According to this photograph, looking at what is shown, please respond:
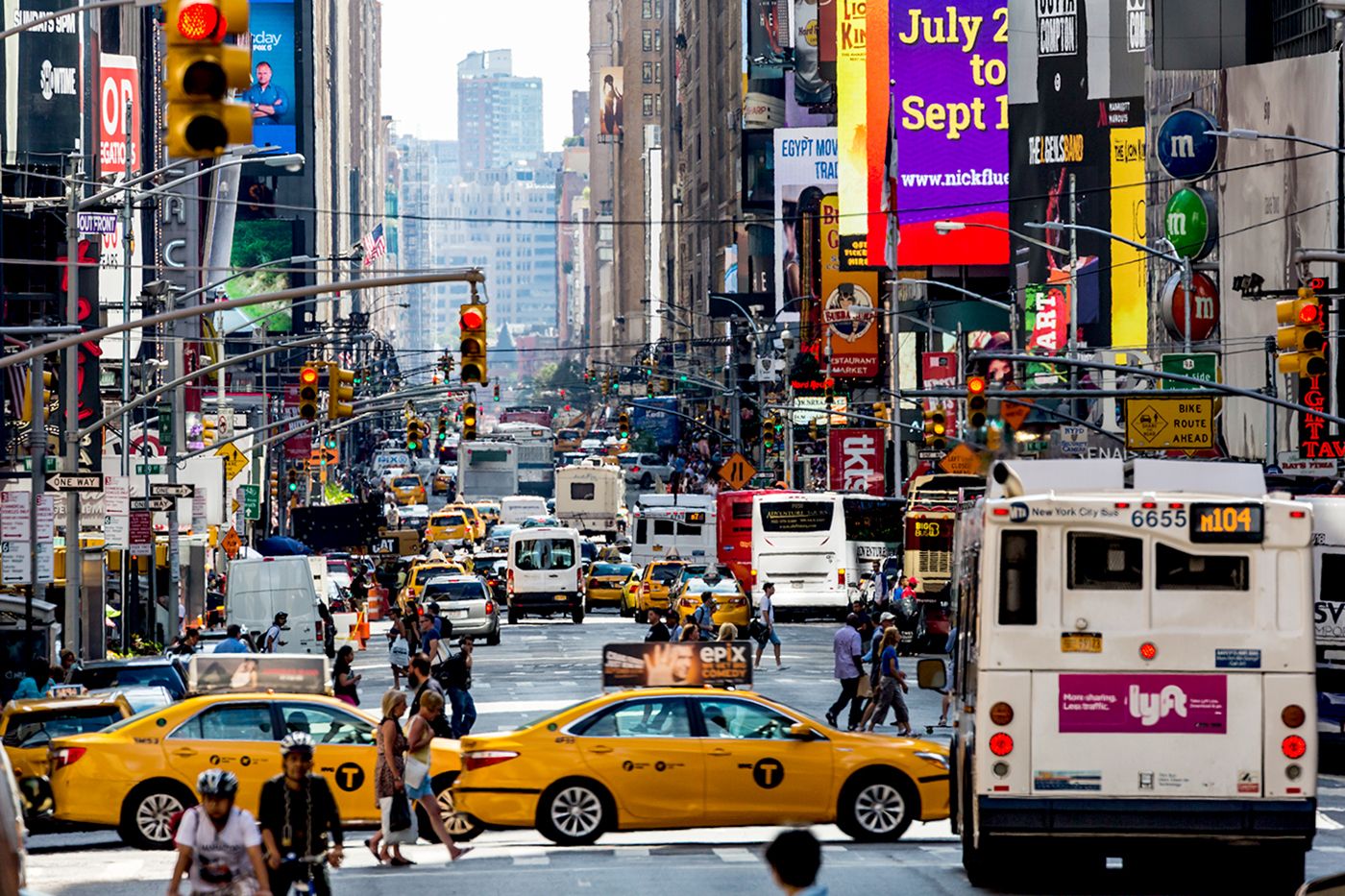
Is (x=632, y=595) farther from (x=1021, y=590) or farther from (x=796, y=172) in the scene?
(x=796, y=172)

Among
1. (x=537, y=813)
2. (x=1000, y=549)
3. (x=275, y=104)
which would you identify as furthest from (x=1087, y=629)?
(x=275, y=104)

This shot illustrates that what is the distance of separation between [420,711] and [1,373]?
31.4m

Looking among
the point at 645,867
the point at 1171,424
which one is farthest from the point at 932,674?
the point at 1171,424

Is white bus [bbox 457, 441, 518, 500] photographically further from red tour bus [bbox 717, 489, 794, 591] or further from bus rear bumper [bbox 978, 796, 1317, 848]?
bus rear bumper [bbox 978, 796, 1317, 848]

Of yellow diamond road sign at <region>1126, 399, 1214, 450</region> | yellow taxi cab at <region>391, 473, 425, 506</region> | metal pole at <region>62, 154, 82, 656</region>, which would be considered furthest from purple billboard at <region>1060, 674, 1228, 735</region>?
yellow taxi cab at <region>391, 473, 425, 506</region>

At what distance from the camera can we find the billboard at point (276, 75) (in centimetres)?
15362

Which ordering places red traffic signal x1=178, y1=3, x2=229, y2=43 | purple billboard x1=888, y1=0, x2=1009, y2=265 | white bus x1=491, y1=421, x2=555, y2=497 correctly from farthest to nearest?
white bus x1=491, y1=421, x2=555, y2=497 → purple billboard x1=888, y1=0, x2=1009, y2=265 → red traffic signal x1=178, y1=3, x2=229, y2=43

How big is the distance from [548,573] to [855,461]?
9.65 metres

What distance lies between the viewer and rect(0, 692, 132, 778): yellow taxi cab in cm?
2286

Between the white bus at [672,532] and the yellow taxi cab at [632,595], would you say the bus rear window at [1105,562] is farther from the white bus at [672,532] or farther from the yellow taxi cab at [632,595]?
the white bus at [672,532]

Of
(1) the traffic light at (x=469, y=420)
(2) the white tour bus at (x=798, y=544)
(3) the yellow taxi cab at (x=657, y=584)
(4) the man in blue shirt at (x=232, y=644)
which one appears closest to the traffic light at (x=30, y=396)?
(1) the traffic light at (x=469, y=420)

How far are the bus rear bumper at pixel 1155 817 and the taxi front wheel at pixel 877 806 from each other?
5245mm

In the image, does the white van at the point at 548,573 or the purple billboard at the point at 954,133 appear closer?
the white van at the point at 548,573

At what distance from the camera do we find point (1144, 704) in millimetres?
16297
